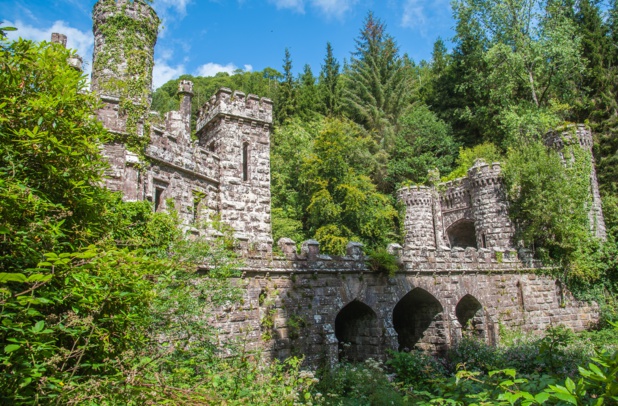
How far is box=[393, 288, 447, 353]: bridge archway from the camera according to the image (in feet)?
58.3

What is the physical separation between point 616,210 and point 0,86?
27.6 metres

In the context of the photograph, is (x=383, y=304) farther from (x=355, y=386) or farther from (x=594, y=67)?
(x=594, y=67)

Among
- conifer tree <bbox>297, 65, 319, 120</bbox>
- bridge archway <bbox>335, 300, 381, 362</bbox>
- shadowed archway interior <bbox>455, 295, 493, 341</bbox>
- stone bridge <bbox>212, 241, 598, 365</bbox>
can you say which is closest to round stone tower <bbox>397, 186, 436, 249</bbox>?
stone bridge <bbox>212, 241, 598, 365</bbox>

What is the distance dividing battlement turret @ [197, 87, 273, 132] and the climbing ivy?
118 inches

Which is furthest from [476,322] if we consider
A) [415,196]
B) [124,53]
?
[124,53]

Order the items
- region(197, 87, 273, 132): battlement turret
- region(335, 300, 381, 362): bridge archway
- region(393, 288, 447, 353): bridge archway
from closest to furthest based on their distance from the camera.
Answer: region(335, 300, 381, 362): bridge archway → region(197, 87, 273, 132): battlement turret → region(393, 288, 447, 353): bridge archway

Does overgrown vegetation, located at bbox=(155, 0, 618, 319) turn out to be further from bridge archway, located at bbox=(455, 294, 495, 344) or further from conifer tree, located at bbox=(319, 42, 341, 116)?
bridge archway, located at bbox=(455, 294, 495, 344)

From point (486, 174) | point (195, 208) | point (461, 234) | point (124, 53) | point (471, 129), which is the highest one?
point (471, 129)

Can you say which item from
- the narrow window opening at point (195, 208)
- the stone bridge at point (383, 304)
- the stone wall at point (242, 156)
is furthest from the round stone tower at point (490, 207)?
the narrow window opening at point (195, 208)

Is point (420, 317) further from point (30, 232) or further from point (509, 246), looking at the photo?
point (30, 232)

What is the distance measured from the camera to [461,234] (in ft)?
93.4

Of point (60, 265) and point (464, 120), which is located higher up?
point (464, 120)

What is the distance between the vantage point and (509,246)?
74.5 ft

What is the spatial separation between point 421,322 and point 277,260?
7817mm
